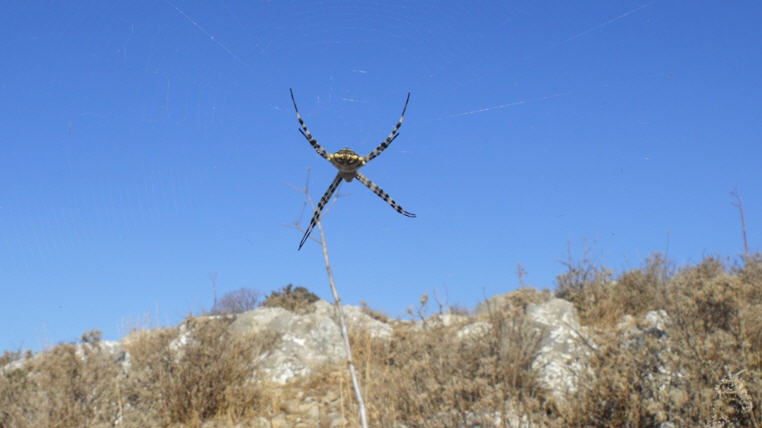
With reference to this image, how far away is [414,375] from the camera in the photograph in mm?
7539

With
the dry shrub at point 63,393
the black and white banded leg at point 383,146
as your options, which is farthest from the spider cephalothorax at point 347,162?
the dry shrub at point 63,393

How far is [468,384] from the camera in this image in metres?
6.12

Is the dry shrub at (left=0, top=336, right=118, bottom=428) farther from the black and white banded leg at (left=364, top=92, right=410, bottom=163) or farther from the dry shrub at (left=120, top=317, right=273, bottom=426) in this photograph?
the black and white banded leg at (left=364, top=92, right=410, bottom=163)

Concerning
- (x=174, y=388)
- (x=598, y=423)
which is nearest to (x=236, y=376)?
(x=174, y=388)

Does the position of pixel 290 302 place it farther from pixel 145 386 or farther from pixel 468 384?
pixel 468 384

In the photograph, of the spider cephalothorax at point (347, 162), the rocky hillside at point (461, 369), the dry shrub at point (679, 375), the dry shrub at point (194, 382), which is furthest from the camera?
the dry shrub at point (194, 382)

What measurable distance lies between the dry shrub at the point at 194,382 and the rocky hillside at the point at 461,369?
2 centimetres

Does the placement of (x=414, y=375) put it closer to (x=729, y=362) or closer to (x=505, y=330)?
(x=505, y=330)

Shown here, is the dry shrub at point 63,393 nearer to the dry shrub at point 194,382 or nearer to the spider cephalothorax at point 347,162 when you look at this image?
the dry shrub at point 194,382

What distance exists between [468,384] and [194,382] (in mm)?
4747

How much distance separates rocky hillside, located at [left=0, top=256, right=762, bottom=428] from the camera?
219 inches

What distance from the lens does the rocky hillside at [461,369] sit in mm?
5574

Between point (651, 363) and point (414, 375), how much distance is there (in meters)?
2.97

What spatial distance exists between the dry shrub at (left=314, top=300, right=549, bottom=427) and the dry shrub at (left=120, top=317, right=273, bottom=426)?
1.93 meters
